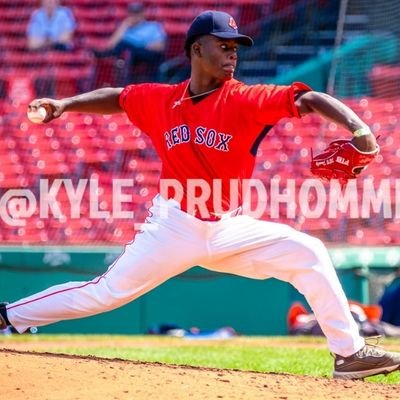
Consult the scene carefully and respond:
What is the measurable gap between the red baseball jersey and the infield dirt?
0.84 meters

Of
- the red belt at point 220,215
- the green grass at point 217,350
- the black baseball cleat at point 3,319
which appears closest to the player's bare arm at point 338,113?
the red belt at point 220,215

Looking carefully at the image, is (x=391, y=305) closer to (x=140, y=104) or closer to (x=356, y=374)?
(x=356, y=374)

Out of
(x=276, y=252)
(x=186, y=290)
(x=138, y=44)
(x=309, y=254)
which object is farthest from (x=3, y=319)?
(x=138, y=44)

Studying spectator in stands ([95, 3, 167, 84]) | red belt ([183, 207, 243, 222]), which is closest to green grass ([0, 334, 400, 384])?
red belt ([183, 207, 243, 222])

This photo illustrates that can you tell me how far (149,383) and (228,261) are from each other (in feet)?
2.83

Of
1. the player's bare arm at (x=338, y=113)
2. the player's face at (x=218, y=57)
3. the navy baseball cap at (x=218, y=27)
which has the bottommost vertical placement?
the player's bare arm at (x=338, y=113)

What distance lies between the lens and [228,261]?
5.21 meters

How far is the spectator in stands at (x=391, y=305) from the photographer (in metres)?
10.1

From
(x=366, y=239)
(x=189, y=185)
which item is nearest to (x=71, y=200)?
(x=366, y=239)

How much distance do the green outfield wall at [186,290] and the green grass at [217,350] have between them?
685 mm

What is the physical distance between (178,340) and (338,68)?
5.37 m

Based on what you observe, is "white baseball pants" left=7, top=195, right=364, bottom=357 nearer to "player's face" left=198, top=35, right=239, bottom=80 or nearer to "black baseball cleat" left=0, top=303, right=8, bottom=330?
"black baseball cleat" left=0, top=303, right=8, bottom=330

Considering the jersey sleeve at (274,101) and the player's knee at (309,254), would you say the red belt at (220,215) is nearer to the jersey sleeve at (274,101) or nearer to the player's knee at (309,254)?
the player's knee at (309,254)

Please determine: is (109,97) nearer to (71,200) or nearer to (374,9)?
(71,200)
